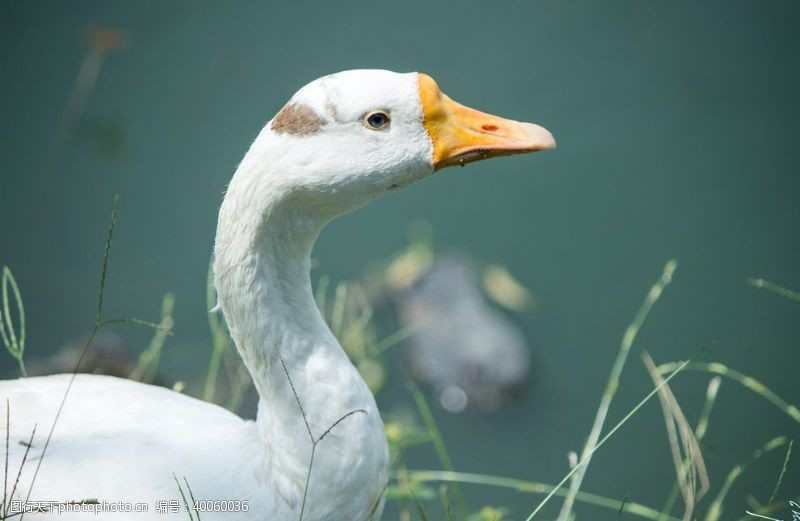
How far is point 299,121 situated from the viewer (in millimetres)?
2047

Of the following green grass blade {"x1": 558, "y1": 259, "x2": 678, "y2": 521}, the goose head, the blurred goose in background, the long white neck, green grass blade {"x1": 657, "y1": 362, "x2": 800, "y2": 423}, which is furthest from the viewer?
the blurred goose in background

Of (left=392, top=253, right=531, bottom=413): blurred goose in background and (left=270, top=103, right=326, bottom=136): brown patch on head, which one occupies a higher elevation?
(left=270, top=103, right=326, bottom=136): brown patch on head

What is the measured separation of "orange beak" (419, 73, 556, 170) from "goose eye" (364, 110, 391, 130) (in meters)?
0.10

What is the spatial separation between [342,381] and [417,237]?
10.1 feet

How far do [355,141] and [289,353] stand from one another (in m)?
0.57

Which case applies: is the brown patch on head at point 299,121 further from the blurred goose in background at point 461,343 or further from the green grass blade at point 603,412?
the blurred goose in background at point 461,343

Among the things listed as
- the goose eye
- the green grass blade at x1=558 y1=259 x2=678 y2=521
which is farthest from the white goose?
the green grass blade at x1=558 y1=259 x2=678 y2=521

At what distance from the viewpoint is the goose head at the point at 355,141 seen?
2.04 metres

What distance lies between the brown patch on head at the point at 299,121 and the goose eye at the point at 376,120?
100 mm

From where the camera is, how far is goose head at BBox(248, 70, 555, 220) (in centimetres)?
204

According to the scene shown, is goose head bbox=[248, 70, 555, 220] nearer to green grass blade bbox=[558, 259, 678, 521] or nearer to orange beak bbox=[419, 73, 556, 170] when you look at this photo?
orange beak bbox=[419, 73, 556, 170]

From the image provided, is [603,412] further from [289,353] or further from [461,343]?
[461,343]

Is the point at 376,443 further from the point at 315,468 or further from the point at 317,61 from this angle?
the point at 317,61

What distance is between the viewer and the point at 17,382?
8.65ft
